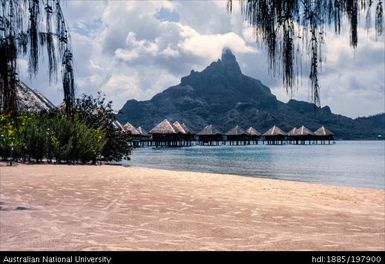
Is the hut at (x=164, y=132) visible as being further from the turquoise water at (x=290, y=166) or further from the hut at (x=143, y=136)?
the turquoise water at (x=290, y=166)

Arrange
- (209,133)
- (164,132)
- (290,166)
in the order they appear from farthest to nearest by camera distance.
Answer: (209,133), (164,132), (290,166)

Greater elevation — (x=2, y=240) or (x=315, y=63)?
(x=315, y=63)

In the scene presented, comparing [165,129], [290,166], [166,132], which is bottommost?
[290,166]

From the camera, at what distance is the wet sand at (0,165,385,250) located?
4402 mm

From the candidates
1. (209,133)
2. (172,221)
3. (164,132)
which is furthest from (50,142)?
(209,133)

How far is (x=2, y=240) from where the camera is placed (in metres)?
4.25

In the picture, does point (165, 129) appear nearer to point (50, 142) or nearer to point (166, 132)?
point (166, 132)

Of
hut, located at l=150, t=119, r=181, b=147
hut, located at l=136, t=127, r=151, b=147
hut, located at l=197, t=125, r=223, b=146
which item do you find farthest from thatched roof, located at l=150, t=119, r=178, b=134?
hut, located at l=197, t=125, r=223, b=146

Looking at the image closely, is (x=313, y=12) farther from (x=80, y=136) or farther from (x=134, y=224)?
(x=80, y=136)

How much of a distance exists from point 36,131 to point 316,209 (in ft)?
46.9

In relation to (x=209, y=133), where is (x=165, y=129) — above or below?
above

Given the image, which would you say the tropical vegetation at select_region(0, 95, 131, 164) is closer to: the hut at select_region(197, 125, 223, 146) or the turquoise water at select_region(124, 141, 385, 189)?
the turquoise water at select_region(124, 141, 385, 189)

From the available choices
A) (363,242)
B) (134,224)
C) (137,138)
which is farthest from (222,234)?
(137,138)

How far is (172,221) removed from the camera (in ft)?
18.7
